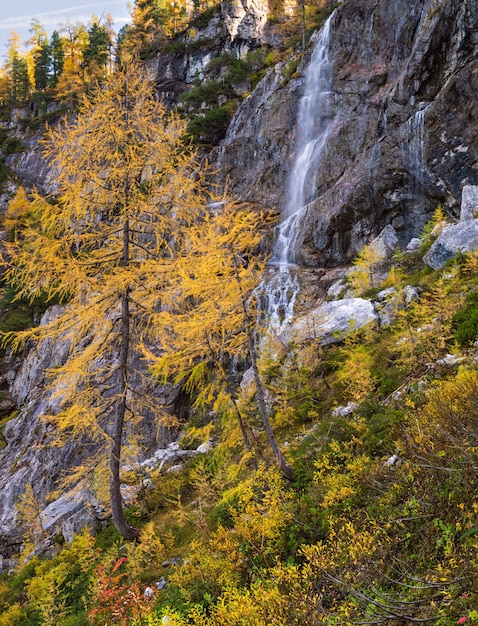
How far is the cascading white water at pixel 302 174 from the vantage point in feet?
55.4

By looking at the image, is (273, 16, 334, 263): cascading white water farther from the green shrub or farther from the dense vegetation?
the green shrub

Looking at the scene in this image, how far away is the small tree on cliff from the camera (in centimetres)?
673

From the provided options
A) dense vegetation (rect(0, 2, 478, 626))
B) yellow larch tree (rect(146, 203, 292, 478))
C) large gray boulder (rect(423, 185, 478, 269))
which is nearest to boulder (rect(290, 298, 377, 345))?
dense vegetation (rect(0, 2, 478, 626))

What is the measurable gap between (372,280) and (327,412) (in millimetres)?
8164

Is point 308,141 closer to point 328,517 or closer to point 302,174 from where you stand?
point 302,174

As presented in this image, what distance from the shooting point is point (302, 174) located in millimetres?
22469

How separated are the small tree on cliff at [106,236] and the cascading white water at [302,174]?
29.2 feet

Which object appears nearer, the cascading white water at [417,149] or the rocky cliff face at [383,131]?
the rocky cliff face at [383,131]

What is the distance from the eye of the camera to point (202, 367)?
6.90 meters

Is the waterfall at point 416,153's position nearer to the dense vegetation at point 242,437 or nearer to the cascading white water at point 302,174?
the cascading white water at point 302,174

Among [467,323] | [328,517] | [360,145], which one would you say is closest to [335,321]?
[467,323]

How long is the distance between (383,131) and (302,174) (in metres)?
4.98

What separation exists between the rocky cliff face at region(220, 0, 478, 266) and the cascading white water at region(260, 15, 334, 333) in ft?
1.73

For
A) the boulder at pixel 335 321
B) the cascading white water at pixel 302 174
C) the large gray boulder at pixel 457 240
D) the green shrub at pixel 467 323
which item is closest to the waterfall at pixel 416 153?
the large gray boulder at pixel 457 240
